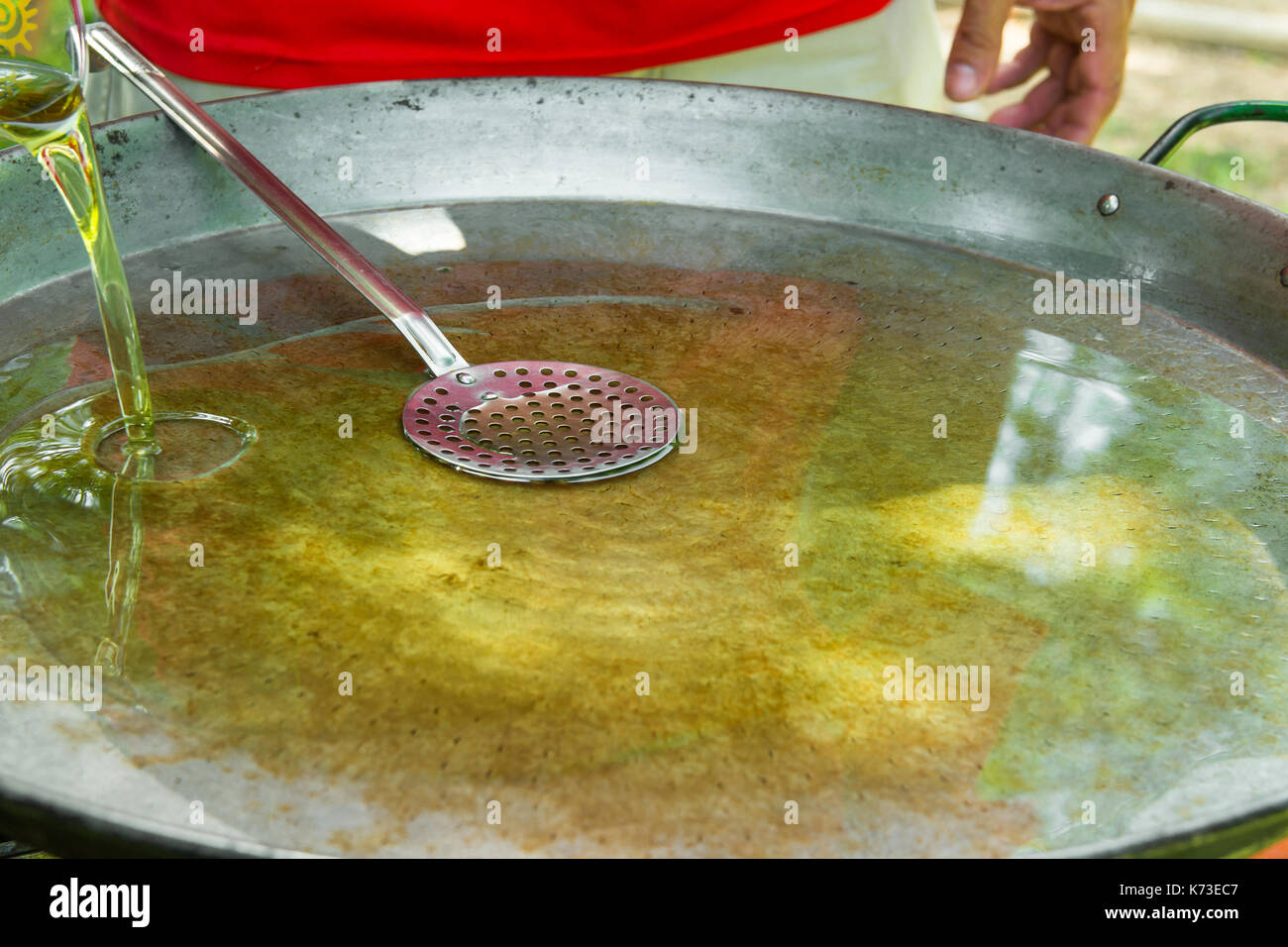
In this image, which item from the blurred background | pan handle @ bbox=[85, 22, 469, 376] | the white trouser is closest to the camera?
pan handle @ bbox=[85, 22, 469, 376]

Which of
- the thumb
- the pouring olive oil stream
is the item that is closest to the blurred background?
the thumb

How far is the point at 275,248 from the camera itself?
0.85 m

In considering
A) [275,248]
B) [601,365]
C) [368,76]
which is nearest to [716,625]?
[601,365]

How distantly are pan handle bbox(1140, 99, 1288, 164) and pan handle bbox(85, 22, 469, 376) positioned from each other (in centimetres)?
51

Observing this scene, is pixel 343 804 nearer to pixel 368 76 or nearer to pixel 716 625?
pixel 716 625

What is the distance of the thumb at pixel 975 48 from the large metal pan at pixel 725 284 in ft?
0.71

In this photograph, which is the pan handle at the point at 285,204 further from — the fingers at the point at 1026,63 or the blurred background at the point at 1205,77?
the blurred background at the point at 1205,77

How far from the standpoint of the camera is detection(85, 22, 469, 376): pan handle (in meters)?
0.75

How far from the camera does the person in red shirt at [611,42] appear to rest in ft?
3.45

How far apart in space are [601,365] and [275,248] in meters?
0.25
